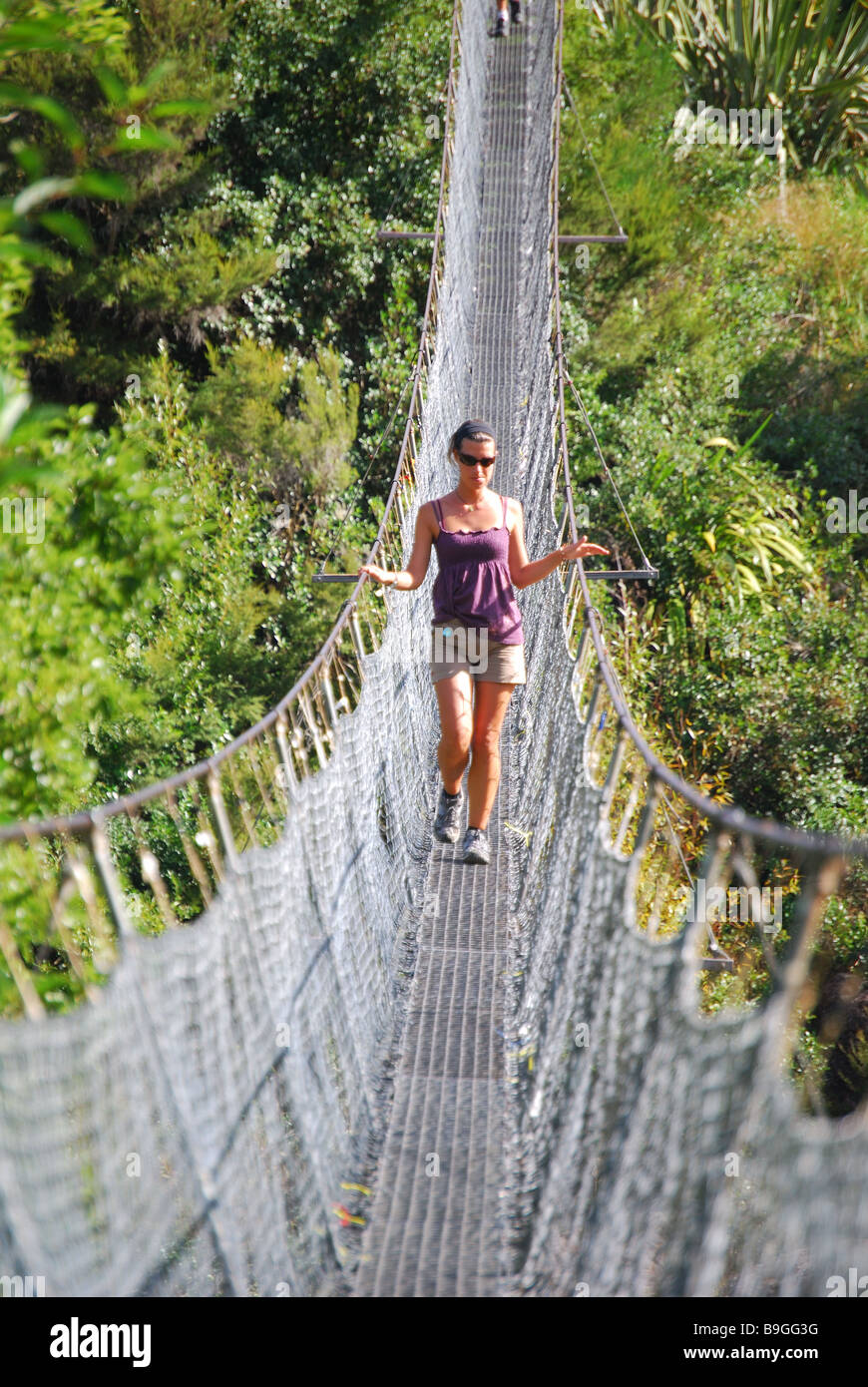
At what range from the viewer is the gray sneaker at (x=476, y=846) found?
2672 millimetres

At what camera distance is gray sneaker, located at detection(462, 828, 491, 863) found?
2672 mm

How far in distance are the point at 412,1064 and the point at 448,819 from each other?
710 millimetres

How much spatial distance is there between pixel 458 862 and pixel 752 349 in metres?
7.63

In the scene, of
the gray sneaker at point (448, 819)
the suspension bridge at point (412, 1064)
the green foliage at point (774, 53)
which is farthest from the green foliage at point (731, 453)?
the suspension bridge at point (412, 1064)

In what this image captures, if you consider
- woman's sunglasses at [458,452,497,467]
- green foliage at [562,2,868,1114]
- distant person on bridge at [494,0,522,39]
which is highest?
distant person on bridge at [494,0,522,39]

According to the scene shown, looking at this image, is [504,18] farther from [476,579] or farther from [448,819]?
[448,819]

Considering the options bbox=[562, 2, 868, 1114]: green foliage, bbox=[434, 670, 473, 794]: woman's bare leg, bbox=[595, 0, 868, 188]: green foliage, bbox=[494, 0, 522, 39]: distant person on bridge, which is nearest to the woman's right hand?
bbox=[434, 670, 473, 794]: woman's bare leg

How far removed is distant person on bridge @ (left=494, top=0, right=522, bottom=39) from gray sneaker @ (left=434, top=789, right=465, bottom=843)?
677 cm

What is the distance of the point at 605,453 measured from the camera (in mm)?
8039

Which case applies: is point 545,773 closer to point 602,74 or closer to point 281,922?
point 281,922

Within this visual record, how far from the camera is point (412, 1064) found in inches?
84.2

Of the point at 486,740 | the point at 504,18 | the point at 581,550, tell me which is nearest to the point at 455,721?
the point at 486,740

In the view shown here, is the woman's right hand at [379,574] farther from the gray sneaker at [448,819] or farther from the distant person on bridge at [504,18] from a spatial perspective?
the distant person on bridge at [504,18]

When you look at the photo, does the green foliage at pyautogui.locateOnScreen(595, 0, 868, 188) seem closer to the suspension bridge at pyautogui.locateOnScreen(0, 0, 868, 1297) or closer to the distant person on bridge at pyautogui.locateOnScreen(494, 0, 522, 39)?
the distant person on bridge at pyautogui.locateOnScreen(494, 0, 522, 39)
